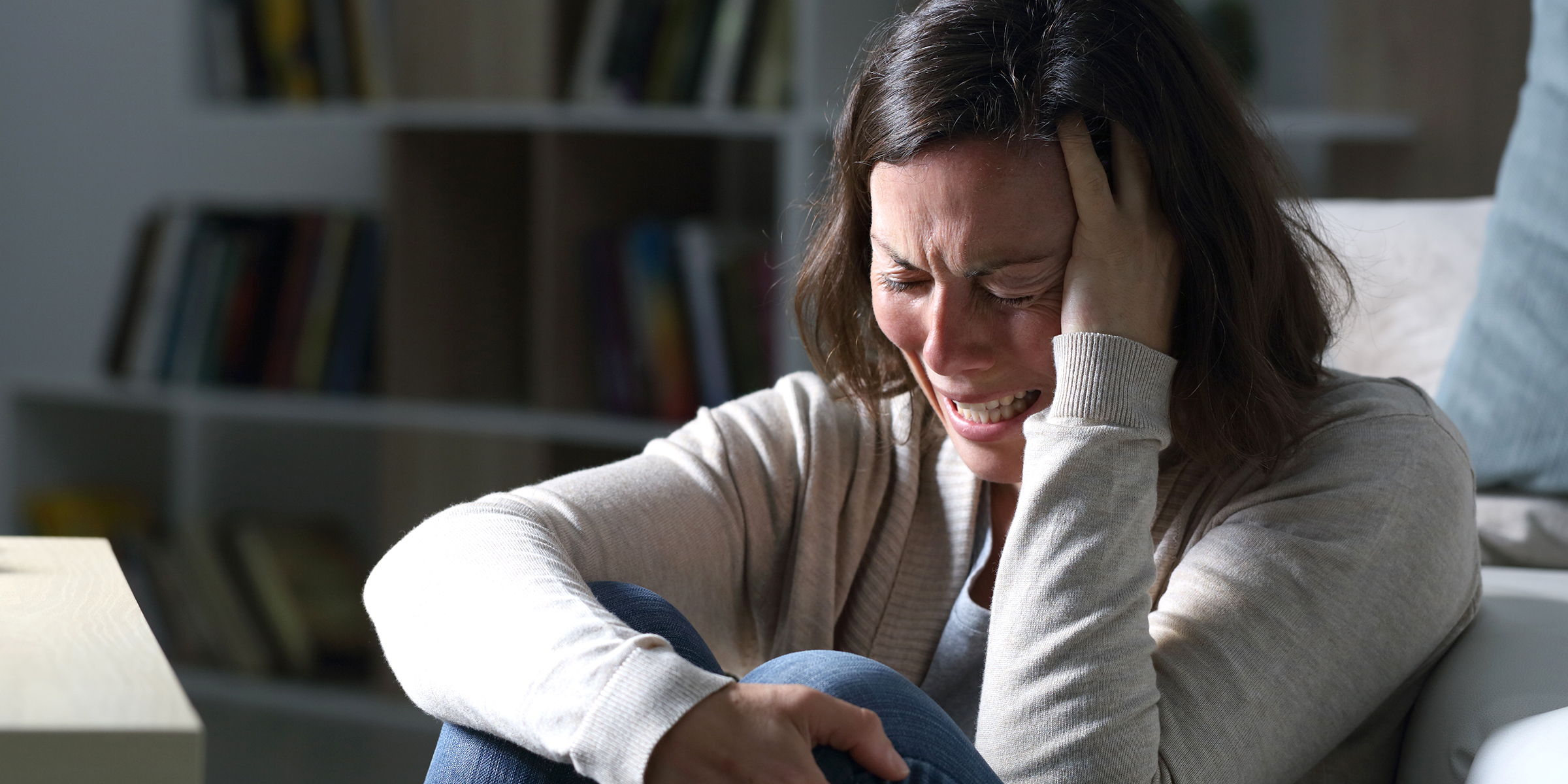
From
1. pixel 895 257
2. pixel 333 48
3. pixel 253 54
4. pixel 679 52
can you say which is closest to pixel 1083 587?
pixel 895 257

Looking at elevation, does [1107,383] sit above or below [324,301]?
above

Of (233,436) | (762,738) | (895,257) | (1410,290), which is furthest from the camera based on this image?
(233,436)

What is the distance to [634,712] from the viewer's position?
0.73m

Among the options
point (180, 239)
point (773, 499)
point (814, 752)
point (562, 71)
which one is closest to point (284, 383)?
point (180, 239)

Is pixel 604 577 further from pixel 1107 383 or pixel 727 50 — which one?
pixel 727 50

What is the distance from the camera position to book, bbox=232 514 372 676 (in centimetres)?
252

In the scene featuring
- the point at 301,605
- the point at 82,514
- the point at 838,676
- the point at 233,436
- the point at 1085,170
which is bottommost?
the point at 301,605

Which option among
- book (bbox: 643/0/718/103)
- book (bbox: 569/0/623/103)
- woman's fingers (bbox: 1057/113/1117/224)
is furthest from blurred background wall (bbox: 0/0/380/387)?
woman's fingers (bbox: 1057/113/1117/224)

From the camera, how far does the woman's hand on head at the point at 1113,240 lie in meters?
0.89

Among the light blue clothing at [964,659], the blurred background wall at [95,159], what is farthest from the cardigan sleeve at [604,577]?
the blurred background wall at [95,159]

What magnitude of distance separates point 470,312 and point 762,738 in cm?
178

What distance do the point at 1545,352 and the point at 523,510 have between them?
2.68ft

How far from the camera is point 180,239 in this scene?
8.23 feet

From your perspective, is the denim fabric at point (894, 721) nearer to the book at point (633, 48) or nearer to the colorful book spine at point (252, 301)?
the book at point (633, 48)
